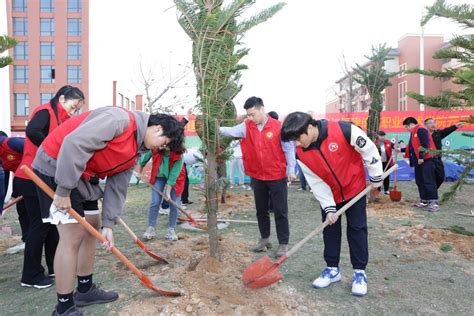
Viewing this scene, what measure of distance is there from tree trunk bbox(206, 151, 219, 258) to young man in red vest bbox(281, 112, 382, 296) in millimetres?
971

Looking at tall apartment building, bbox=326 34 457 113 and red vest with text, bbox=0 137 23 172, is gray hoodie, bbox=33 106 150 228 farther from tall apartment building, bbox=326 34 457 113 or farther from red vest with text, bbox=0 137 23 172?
tall apartment building, bbox=326 34 457 113

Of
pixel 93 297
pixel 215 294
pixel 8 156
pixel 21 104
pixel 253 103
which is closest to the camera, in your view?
pixel 93 297

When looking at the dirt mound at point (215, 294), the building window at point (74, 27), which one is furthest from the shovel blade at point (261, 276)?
the building window at point (74, 27)

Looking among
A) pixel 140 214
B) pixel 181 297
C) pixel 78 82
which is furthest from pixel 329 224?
pixel 78 82

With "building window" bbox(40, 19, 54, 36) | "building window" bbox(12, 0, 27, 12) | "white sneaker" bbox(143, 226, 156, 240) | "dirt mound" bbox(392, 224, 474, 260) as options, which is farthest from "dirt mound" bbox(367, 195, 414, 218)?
"building window" bbox(12, 0, 27, 12)

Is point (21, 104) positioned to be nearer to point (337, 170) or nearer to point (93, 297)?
point (93, 297)

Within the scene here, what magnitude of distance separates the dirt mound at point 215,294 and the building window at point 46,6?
49.5m

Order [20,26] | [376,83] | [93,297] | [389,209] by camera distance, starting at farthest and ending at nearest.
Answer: [20,26]
[376,83]
[389,209]
[93,297]

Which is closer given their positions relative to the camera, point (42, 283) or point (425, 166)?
point (42, 283)

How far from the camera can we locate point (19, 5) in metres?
44.7

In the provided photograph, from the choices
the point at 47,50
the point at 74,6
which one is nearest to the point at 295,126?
the point at 47,50

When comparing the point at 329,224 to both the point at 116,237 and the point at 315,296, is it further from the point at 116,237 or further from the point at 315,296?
the point at 116,237

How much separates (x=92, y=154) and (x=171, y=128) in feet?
1.70

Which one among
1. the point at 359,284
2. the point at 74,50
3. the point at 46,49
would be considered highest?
the point at 46,49
